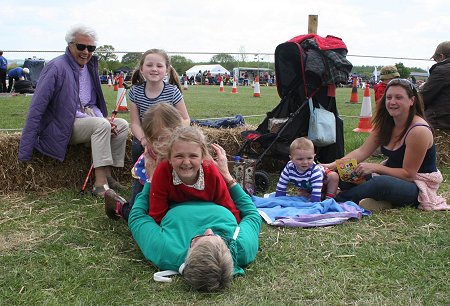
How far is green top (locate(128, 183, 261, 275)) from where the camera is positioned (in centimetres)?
308

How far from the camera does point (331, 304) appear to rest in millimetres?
2656

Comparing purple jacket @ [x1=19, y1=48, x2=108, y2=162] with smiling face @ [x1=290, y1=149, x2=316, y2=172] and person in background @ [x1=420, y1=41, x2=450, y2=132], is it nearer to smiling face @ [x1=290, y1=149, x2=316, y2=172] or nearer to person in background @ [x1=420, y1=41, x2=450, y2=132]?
smiling face @ [x1=290, y1=149, x2=316, y2=172]

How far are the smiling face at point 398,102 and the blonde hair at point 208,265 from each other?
2405 millimetres

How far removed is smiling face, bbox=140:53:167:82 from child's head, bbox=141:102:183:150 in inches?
40.3

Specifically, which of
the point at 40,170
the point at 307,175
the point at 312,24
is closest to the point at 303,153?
the point at 307,175

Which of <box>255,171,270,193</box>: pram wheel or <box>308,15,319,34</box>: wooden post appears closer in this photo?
<box>255,171,270,193</box>: pram wheel

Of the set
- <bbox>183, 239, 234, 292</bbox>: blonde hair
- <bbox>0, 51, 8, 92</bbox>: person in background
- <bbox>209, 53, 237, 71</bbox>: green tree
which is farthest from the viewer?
<bbox>0, 51, 8, 92</bbox>: person in background

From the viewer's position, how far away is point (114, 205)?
4105 mm

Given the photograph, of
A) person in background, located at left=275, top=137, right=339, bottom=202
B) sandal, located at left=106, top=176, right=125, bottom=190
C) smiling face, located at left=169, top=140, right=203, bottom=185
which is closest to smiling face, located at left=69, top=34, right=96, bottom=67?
sandal, located at left=106, top=176, right=125, bottom=190

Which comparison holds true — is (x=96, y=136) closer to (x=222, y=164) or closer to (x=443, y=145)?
(x=222, y=164)

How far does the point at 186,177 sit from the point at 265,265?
2.46ft

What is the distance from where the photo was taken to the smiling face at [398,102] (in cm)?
441

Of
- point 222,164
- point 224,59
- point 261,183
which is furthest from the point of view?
point 224,59

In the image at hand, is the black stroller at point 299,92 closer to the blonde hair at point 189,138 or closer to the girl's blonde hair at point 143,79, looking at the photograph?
the girl's blonde hair at point 143,79
